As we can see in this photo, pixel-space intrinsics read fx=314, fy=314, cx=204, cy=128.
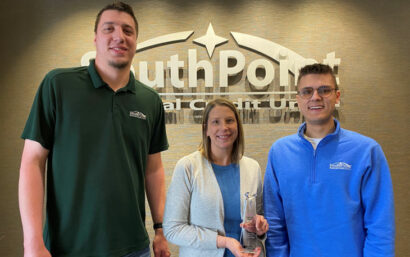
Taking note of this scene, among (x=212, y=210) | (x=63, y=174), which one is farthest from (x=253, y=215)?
(x=63, y=174)

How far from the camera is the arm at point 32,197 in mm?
1329

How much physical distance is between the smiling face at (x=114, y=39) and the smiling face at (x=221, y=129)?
58 centimetres

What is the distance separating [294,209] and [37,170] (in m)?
1.26

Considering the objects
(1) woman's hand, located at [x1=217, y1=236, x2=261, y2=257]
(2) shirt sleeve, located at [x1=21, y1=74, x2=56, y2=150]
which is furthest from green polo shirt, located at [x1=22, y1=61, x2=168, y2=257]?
(1) woman's hand, located at [x1=217, y1=236, x2=261, y2=257]

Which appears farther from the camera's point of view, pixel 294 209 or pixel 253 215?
pixel 294 209

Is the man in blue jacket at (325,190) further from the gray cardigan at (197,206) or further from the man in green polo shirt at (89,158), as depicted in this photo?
the man in green polo shirt at (89,158)

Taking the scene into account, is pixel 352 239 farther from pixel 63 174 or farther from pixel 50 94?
pixel 50 94

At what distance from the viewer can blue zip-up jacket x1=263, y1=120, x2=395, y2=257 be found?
1521 mm

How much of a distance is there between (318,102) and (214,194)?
72 cm

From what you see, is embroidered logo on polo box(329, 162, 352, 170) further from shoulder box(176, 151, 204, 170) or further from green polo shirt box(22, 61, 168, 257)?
green polo shirt box(22, 61, 168, 257)

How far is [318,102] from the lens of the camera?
1.62m

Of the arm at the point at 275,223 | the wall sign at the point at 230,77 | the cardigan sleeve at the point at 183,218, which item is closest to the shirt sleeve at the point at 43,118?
the cardigan sleeve at the point at 183,218

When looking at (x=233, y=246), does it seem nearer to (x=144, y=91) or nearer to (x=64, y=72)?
(x=144, y=91)

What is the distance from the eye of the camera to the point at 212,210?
165 centimetres
